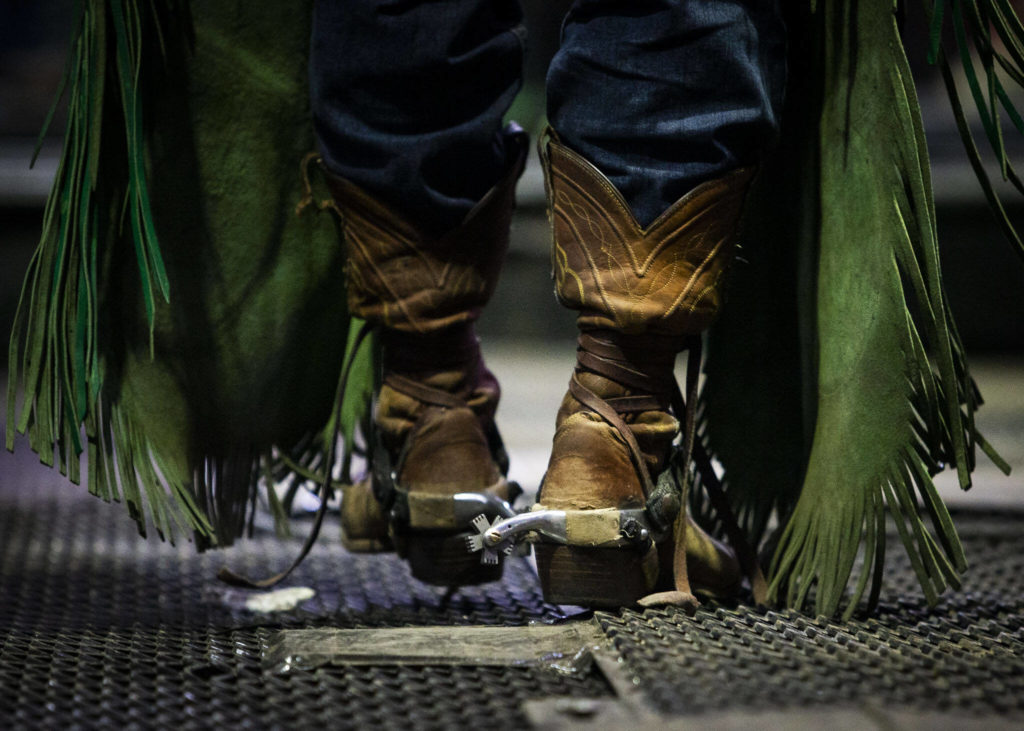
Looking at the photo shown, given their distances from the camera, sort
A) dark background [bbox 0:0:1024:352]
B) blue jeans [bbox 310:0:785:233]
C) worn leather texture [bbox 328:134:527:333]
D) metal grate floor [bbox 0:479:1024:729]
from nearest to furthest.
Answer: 1. metal grate floor [bbox 0:479:1024:729]
2. blue jeans [bbox 310:0:785:233]
3. worn leather texture [bbox 328:134:527:333]
4. dark background [bbox 0:0:1024:352]

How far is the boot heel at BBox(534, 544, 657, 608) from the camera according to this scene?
711 mm

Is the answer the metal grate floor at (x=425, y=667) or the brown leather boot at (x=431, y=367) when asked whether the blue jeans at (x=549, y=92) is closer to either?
the brown leather boot at (x=431, y=367)

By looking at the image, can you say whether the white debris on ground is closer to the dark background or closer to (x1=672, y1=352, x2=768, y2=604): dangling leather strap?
(x1=672, y1=352, x2=768, y2=604): dangling leather strap

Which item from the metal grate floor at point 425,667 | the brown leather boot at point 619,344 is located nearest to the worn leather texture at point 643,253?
the brown leather boot at point 619,344

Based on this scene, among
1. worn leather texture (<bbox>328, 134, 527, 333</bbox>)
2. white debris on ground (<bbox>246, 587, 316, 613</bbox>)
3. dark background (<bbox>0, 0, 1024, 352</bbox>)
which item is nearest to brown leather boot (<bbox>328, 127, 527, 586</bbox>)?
worn leather texture (<bbox>328, 134, 527, 333</bbox>)

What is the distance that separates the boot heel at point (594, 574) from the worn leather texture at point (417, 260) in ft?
0.74

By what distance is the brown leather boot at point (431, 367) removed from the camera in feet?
2.67

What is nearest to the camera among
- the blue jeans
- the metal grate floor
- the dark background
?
the metal grate floor

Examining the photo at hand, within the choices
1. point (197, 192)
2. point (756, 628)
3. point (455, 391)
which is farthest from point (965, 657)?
point (197, 192)

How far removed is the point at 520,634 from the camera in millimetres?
687

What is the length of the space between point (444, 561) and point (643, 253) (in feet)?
1.05

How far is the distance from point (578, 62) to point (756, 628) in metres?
0.43

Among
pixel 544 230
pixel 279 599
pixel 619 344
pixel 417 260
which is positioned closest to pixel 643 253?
pixel 619 344

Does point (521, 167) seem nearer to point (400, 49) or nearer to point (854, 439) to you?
point (400, 49)
